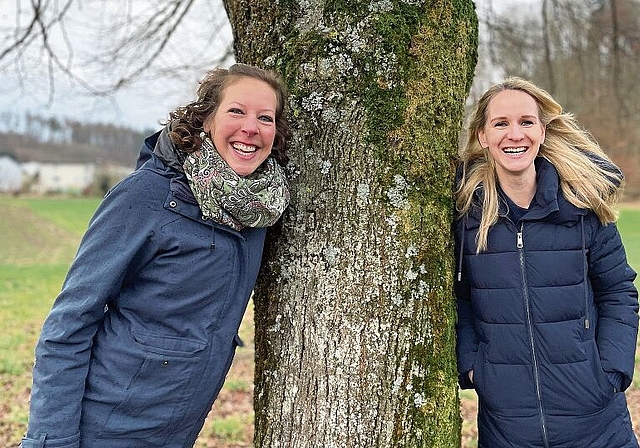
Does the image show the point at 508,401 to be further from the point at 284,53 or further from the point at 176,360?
the point at 284,53

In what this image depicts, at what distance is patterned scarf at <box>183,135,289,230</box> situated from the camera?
1914 millimetres

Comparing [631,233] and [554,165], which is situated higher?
[554,165]

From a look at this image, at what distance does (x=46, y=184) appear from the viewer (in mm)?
50531

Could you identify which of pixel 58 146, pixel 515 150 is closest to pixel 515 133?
pixel 515 150

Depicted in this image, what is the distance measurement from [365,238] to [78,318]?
0.99m

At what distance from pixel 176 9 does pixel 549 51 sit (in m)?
4.36

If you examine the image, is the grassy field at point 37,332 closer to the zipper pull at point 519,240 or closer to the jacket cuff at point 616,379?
the jacket cuff at point 616,379

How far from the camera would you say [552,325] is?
2178 mm

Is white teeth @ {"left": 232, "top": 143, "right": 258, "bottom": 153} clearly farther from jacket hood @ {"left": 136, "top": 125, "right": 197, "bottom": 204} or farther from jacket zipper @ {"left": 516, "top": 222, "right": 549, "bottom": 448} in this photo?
jacket zipper @ {"left": 516, "top": 222, "right": 549, "bottom": 448}

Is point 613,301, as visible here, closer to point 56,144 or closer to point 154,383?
point 154,383

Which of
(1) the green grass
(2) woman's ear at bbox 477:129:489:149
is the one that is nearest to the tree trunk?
(2) woman's ear at bbox 477:129:489:149

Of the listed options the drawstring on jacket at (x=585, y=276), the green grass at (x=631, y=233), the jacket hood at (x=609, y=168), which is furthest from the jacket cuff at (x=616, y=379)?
the green grass at (x=631, y=233)

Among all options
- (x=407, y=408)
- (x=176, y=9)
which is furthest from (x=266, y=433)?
(x=176, y=9)

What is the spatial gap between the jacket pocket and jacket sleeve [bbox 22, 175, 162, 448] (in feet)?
0.43
